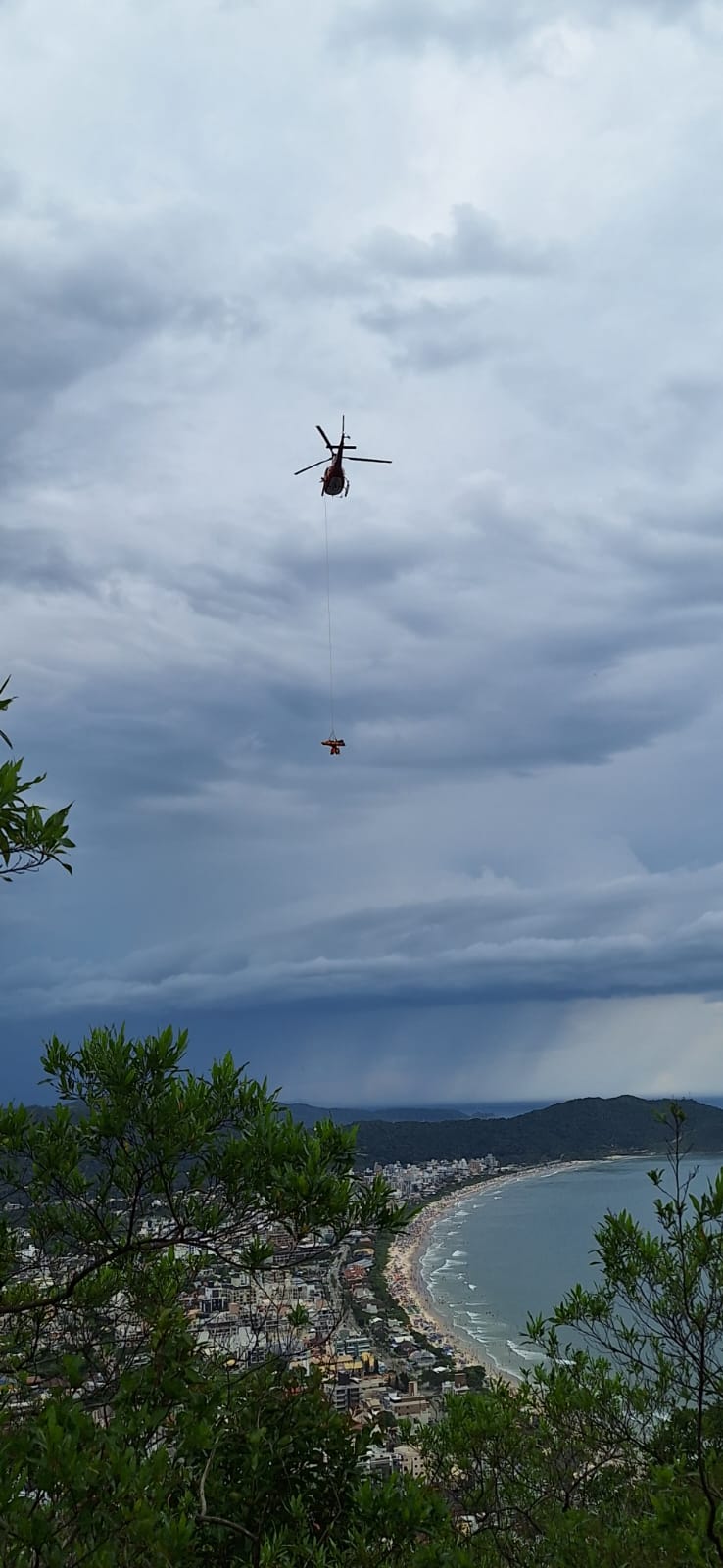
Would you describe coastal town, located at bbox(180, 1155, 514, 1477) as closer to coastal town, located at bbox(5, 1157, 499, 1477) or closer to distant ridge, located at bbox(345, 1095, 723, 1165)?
coastal town, located at bbox(5, 1157, 499, 1477)

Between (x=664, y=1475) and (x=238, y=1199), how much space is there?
96.6 inches

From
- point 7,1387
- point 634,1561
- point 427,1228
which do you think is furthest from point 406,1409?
point 427,1228

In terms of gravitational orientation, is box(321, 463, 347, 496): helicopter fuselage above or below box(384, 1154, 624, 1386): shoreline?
above

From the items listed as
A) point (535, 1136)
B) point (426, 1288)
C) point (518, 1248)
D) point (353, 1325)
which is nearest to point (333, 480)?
point (353, 1325)

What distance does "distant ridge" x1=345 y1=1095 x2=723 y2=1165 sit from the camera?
97.8 meters

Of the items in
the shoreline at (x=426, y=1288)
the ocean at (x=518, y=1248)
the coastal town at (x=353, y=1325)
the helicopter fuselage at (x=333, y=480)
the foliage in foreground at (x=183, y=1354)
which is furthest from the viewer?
the ocean at (x=518, y=1248)

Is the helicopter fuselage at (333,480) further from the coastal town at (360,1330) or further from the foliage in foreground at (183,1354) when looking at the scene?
the foliage in foreground at (183,1354)

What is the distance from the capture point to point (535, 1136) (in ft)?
358

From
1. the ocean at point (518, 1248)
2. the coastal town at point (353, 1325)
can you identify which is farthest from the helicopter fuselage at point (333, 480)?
the ocean at point (518, 1248)

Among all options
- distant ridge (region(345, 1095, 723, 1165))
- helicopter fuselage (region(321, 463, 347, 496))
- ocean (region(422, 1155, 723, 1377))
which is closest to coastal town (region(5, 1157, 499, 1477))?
ocean (region(422, 1155, 723, 1377))

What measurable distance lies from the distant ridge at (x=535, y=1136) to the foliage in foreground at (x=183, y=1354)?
8924cm

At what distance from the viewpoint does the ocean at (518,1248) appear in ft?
116

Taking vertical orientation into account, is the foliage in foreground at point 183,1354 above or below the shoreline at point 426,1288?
above

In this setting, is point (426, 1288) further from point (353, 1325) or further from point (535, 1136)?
point (535, 1136)
